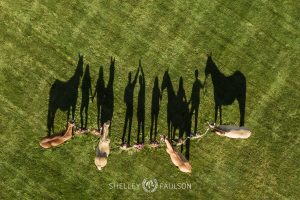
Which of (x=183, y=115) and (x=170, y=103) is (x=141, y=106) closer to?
(x=170, y=103)

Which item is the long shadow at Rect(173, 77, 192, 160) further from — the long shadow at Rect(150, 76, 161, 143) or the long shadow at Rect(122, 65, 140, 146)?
the long shadow at Rect(122, 65, 140, 146)

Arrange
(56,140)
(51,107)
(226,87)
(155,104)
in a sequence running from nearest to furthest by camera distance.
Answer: (56,140) < (51,107) < (155,104) < (226,87)

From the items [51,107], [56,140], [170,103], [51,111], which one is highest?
[170,103]

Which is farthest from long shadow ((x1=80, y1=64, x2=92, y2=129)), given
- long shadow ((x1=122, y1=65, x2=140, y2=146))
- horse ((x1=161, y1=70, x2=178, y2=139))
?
horse ((x1=161, y1=70, x2=178, y2=139))

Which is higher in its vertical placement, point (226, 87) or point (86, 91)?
point (226, 87)

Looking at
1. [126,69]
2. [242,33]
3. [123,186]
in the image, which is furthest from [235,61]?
[123,186]

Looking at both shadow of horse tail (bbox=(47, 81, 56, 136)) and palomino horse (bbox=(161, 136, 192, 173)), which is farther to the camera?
shadow of horse tail (bbox=(47, 81, 56, 136))

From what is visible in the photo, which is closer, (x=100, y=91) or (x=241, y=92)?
(x=100, y=91)

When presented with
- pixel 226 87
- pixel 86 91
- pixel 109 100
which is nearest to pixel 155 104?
pixel 109 100
